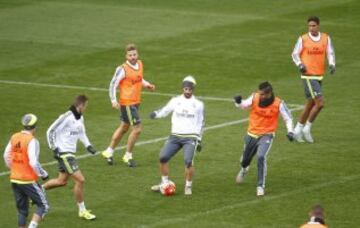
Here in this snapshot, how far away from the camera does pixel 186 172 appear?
23531 mm

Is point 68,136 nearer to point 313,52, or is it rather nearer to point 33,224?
point 33,224

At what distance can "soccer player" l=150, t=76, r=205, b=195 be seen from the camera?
23453 mm

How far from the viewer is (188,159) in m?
23.4

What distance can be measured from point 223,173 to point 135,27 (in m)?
17.3

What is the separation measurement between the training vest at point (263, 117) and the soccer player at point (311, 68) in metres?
4.44

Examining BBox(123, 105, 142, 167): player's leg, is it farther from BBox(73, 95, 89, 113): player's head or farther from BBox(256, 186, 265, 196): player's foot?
BBox(73, 95, 89, 113): player's head

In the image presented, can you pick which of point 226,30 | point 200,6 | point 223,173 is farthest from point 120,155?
point 200,6

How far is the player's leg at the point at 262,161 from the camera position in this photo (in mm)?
23438

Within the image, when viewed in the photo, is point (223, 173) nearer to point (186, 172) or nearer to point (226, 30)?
point (186, 172)

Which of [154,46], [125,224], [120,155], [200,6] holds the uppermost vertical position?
[200,6]

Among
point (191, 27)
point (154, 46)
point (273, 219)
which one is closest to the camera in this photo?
point (273, 219)

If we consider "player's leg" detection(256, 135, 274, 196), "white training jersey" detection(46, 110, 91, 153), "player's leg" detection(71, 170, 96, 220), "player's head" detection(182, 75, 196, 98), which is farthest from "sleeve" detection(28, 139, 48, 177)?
"player's leg" detection(256, 135, 274, 196)

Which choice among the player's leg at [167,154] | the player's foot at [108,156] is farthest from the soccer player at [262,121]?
the player's foot at [108,156]

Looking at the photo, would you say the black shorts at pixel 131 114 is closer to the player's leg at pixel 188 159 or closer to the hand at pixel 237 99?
the player's leg at pixel 188 159
